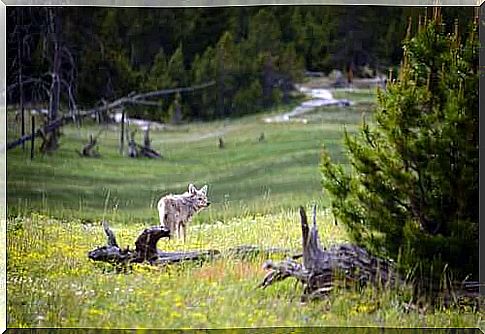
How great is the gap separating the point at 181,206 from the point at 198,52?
2.44 feet

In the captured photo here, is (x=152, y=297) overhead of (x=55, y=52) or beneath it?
beneath

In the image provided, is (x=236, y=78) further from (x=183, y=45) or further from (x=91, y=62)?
(x=91, y=62)

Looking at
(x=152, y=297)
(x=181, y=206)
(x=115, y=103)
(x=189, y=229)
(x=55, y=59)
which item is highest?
(x=55, y=59)

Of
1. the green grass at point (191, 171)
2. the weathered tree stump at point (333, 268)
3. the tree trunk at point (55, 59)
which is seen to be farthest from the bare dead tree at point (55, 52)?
the weathered tree stump at point (333, 268)

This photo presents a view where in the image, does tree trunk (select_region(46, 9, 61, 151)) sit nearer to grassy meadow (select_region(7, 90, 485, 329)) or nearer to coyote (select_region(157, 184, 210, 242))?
grassy meadow (select_region(7, 90, 485, 329))

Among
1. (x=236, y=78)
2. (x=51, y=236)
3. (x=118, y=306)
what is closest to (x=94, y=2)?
(x=236, y=78)

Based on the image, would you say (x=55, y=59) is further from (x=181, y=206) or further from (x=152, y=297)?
(x=152, y=297)

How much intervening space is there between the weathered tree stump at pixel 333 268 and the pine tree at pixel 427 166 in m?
0.07

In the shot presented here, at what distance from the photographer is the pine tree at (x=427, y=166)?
5.14m

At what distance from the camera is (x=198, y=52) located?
522 centimetres

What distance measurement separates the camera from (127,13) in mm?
5203

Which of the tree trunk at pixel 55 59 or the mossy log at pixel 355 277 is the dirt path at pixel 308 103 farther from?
the tree trunk at pixel 55 59

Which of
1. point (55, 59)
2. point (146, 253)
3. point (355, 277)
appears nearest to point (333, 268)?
point (355, 277)

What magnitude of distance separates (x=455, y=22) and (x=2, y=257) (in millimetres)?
2431
